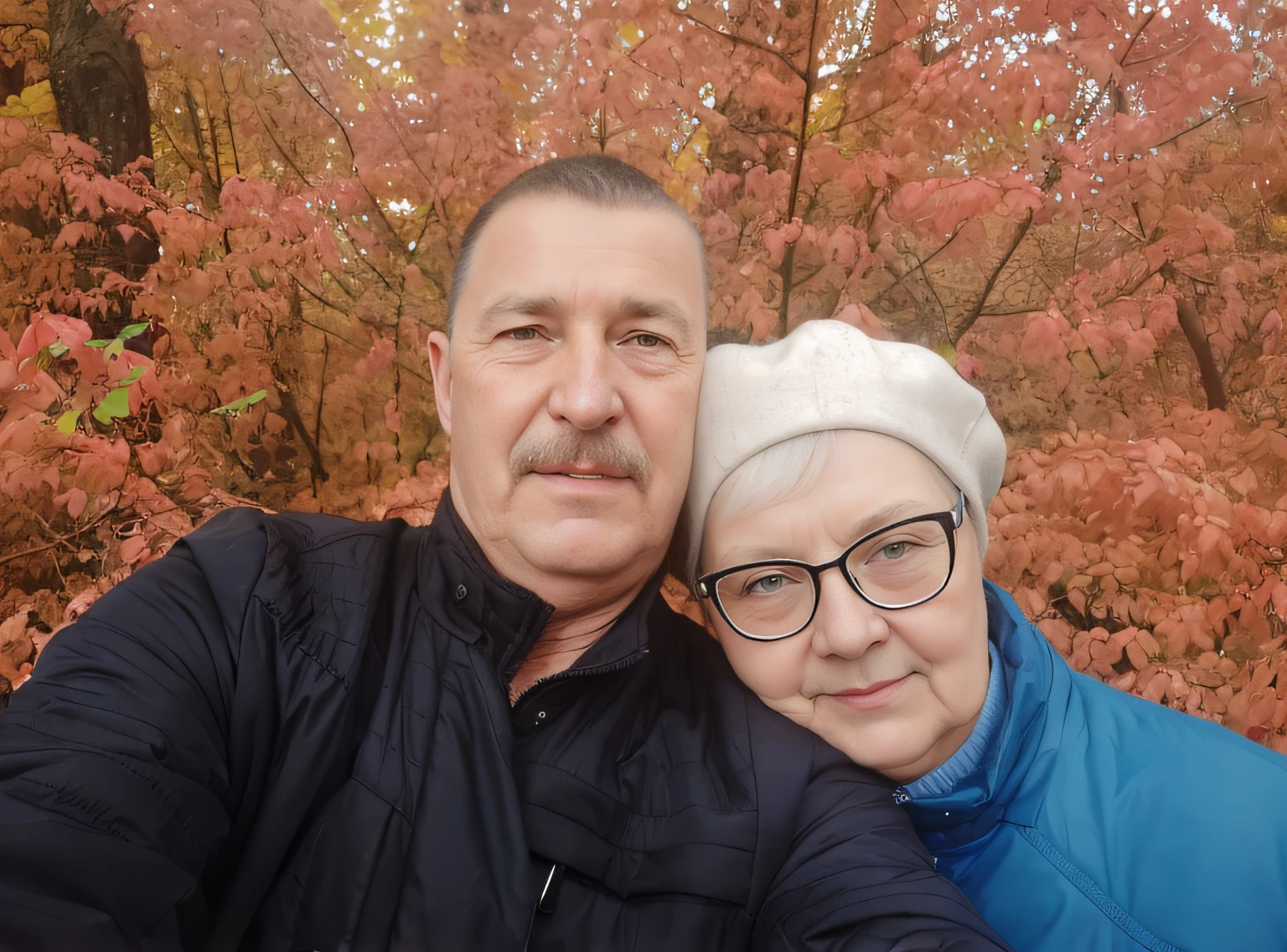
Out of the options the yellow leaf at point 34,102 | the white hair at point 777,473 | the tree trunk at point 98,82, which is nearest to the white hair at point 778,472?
the white hair at point 777,473

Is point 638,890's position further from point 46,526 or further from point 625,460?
point 46,526

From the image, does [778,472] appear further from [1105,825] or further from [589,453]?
[1105,825]

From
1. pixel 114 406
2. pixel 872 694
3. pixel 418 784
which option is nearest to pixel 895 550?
pixel 872 694

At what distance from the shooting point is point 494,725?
1.69 m

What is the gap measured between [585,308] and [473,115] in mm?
1960

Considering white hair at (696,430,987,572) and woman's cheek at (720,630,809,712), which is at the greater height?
white hair at (696,430,987,572)

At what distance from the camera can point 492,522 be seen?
190 centimetres

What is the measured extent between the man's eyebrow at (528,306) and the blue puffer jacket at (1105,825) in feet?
4.32

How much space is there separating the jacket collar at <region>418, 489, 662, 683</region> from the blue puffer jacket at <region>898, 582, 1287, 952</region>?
2.33 feet

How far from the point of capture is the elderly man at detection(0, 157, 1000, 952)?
1.42 m

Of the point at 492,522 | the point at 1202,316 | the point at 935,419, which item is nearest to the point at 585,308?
the point at 492,522

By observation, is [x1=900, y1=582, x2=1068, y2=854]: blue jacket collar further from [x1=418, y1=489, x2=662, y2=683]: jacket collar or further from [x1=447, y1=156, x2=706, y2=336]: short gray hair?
[x1=447, y1=156, x2=706, y2=336]: short gray hair

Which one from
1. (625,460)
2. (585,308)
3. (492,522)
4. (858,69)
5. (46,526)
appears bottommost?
(46,526)

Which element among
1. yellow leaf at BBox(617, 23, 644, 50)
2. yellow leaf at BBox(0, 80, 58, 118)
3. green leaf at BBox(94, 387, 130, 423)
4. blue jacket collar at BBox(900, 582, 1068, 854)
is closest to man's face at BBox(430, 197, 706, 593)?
blue jacket collar at BBox(900, 582, 1068, 854)
